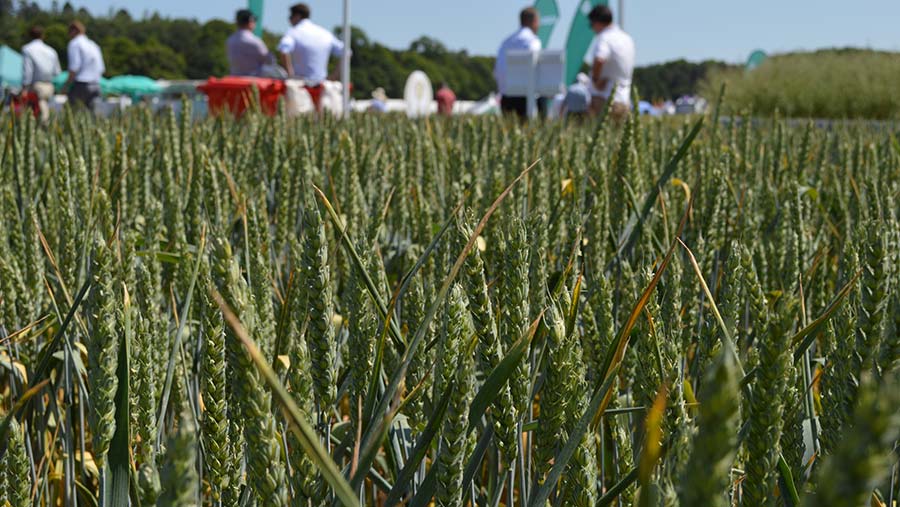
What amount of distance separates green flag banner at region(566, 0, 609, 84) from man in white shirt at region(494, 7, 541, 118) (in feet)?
28.4

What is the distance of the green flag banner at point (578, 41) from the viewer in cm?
1594

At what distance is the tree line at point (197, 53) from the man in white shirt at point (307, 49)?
36284 millimetres

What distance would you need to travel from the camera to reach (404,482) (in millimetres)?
542

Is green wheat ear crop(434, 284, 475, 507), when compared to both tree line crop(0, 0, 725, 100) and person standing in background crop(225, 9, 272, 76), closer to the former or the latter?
person standing in background crop(225, 9, 272, 76)

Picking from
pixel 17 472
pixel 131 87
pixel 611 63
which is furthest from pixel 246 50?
pixel 131 87

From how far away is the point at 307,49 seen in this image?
6840mm

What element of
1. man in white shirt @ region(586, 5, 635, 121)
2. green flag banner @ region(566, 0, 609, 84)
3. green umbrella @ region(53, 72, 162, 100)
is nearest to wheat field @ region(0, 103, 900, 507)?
man in white shirt @ region(586, 5, 635, 121)

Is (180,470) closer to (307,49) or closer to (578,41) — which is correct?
(307,49)

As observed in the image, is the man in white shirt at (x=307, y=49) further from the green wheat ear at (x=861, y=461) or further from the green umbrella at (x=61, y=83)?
the green wheat ear at (x=861, y=461)

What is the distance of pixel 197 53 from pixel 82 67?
155 feet

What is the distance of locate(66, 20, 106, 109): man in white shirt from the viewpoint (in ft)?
24.5

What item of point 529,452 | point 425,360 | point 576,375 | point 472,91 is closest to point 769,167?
point 529,452

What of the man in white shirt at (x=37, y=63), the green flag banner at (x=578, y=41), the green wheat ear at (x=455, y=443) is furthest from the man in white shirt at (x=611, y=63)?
the green flag banner at (x=578, y=41)

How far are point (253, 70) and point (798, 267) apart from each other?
22.3 ft
